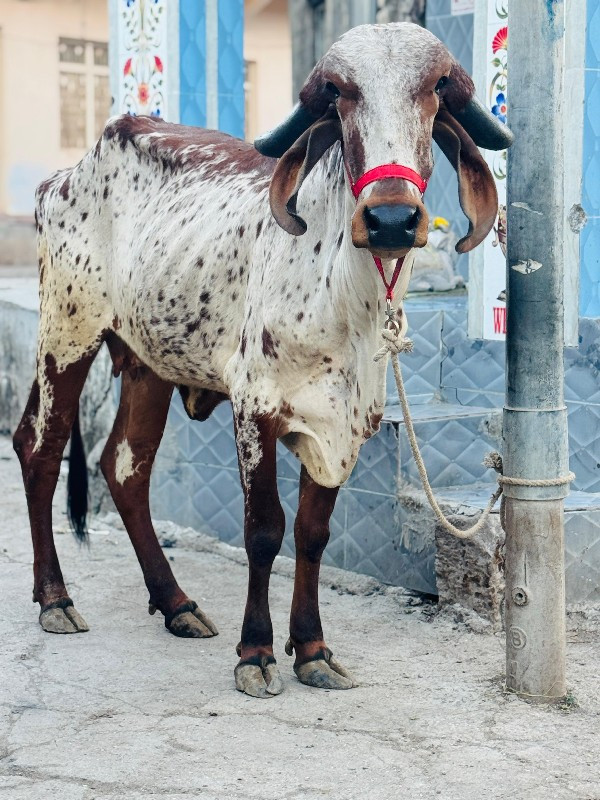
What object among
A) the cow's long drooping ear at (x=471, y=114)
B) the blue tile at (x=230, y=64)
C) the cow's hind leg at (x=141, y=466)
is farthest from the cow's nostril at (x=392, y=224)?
the blue tile at (x=230, y=64)

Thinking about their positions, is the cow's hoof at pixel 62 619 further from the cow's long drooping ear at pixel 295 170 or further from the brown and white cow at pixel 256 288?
the cow's long drooping ear at pixel 295 170

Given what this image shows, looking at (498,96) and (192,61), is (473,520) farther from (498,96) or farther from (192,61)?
(192,61)

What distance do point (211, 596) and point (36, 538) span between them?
2.28ft

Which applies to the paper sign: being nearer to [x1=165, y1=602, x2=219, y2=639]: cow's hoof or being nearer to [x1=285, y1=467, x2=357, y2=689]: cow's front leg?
[x1=285, y1=467, x2=357, y2=689]: cow's front leg

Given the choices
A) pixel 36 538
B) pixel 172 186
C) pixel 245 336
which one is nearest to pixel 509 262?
pixel 245 336

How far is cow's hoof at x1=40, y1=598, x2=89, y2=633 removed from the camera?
15.3ft

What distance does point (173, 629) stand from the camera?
15.2ft

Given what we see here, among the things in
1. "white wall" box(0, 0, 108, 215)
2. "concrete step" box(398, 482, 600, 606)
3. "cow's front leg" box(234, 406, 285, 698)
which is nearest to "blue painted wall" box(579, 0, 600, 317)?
"concrete step" box(398, 482, 600, 606)

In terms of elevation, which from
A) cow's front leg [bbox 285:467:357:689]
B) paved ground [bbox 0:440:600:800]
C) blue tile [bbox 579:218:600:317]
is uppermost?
blue tile [bbox 579:218:600:317]

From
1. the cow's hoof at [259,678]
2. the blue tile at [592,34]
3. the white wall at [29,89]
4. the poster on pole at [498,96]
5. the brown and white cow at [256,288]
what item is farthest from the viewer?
the white wall at [29,89]

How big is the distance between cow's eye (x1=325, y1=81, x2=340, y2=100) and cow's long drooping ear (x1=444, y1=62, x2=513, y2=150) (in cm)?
29

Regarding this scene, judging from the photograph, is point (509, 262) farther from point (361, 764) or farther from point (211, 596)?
point (211, 596)

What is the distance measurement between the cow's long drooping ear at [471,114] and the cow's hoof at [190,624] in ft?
6.19

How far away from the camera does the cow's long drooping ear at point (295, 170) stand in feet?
12.1
